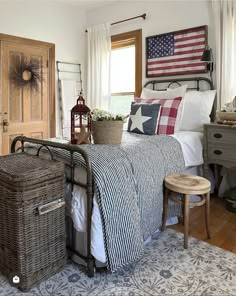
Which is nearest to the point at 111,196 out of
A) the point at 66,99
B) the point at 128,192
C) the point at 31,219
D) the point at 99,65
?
the point at 128,192

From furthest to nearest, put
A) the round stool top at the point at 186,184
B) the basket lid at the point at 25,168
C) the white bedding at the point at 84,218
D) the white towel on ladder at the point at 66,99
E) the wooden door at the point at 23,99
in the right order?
the white towel on ladder at the point at 66,99 < the wooden door at the point at 23,99 < the round stool top at the point at 186,184 < the white bedding at the point at 84,218 < the basket lid at the point at 25,168

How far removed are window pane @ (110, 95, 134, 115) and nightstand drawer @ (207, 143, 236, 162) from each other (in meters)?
1.80

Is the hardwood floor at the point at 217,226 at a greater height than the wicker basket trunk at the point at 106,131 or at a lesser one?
lesser

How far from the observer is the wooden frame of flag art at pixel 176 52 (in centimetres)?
336

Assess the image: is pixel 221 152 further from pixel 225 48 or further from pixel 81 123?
pixel 81 123

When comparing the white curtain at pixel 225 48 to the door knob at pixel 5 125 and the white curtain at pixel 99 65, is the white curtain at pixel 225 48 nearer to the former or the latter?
the white curtain at pixel 99 65

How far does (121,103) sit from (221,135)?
6.76 ft

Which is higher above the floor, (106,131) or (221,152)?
(106,131)

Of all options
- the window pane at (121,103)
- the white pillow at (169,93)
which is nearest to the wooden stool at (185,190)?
the white pillow at (169,93)

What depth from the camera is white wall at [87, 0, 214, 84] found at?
334 cm

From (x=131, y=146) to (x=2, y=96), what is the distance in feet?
7.85

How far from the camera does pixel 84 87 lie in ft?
15.8

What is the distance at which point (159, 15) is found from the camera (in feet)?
12.2

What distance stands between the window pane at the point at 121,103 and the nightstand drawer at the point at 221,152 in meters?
1.80
